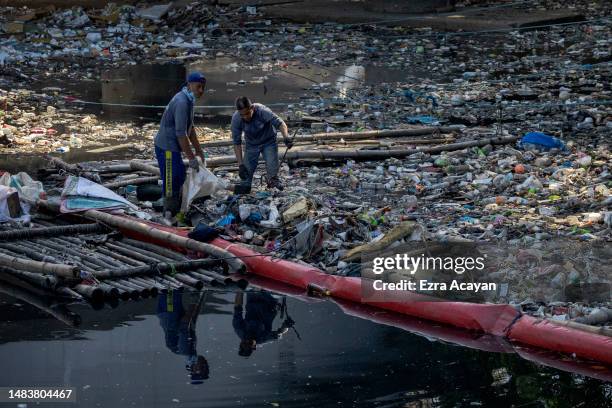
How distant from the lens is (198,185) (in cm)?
948

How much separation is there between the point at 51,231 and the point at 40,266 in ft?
3.65

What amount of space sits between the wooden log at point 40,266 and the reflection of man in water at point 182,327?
0.71 metres

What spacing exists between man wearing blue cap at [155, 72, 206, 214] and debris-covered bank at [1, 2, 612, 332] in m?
0.35

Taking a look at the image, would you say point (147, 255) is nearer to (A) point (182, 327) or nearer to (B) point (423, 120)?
(A) point (182, 327)

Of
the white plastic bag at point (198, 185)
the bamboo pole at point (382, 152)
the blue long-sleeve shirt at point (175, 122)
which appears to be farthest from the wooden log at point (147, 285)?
the bamboo pole at point (382, 152)

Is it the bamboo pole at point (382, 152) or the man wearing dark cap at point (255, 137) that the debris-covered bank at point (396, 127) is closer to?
the bamboo pole at point (382, 152)

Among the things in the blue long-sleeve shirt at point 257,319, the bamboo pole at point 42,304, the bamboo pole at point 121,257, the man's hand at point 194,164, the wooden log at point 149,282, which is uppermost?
the man's hand at point 194,164

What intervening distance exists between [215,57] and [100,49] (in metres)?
2.28

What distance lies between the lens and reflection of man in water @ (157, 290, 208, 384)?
682 cm

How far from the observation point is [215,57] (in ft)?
62.8

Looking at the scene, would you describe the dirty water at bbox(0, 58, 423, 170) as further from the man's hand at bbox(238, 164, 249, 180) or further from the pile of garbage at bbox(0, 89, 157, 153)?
the man's hand at bbox(238, 164, 249, 180)

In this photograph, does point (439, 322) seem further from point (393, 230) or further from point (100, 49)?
point (100, 49)

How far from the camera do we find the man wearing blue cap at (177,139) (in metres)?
9.24

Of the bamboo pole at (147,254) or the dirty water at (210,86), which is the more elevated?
the dirty water at (210,86)
